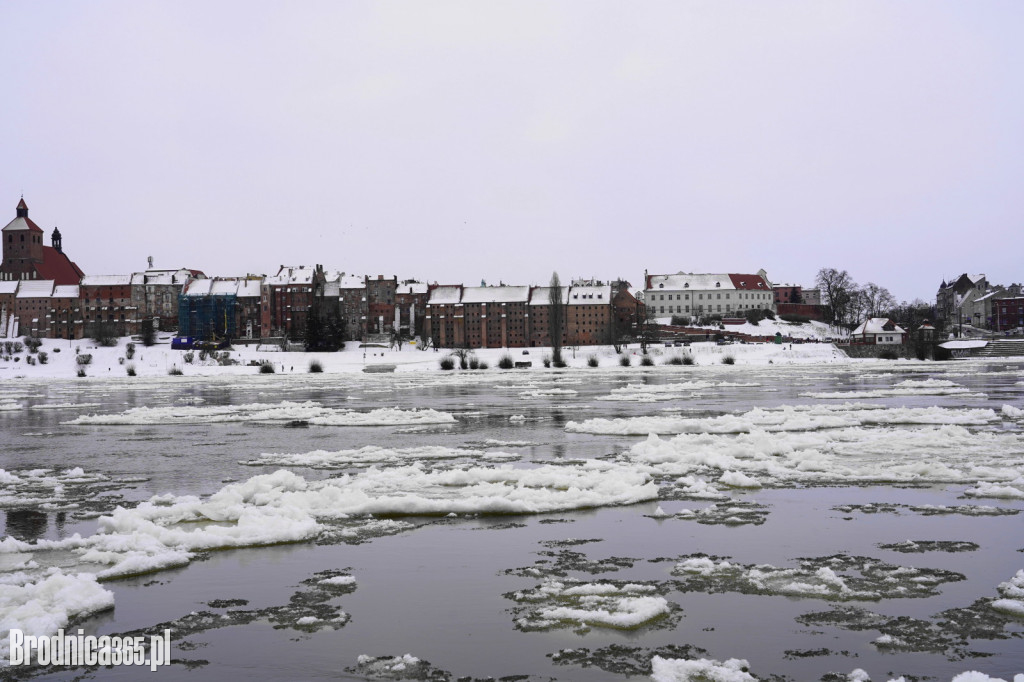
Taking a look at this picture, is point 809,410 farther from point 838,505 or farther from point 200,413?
point 200,413

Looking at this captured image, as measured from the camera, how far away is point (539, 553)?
32.5 feet

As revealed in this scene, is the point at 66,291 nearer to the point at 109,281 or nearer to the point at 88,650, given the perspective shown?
the point at 109,281

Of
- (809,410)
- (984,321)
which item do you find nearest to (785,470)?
(809,410)

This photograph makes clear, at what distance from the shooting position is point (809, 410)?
2755 cm

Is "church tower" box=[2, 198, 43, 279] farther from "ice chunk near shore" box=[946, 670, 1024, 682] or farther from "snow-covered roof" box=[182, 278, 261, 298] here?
"ice chunk near shore" box=[946, 670, 1024, 682]

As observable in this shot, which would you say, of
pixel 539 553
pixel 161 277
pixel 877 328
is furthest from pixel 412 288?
pixel 539 553

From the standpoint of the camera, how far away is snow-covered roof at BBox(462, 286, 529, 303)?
493ft

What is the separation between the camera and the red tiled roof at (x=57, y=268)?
16569 cm

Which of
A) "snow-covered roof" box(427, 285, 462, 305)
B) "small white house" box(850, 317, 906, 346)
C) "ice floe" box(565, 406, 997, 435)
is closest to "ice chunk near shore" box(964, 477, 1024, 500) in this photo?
"ice floe" box(565, 406, 997, 435)

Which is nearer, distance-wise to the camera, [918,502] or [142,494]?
[918,502]

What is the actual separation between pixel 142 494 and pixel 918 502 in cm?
1149

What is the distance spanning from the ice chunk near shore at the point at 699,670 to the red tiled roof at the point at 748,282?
175551 millimetres

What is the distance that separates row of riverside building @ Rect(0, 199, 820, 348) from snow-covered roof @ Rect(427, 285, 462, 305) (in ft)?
0.55

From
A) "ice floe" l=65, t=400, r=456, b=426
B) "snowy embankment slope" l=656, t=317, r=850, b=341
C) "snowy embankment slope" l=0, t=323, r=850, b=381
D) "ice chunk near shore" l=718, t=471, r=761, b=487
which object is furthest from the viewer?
"snowy embankment slope" l=656, t=317, r=850, b=341
